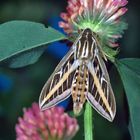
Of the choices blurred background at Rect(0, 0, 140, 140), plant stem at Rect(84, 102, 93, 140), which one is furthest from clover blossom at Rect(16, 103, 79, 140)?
blurred background at Rect(0, 0, 140, 140)

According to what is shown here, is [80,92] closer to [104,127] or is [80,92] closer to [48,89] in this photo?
[48,89]

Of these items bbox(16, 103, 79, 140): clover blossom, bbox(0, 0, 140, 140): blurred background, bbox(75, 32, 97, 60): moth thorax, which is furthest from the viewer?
bbox(0, 0, 140, 140): blurred background

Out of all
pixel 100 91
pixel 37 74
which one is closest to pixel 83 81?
pixel 100 91

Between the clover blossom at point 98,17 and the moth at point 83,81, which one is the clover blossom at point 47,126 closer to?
the moth at point 83,81

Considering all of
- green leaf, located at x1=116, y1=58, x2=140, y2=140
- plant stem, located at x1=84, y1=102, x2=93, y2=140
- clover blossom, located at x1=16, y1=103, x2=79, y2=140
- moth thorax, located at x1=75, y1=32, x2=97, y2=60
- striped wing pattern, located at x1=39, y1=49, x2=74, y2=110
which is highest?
moth thorax, located at x1=75, y1=32, x2=97, y2=60

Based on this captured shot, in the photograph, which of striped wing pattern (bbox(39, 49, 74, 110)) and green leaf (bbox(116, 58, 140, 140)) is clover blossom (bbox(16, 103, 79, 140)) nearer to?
striped wing pattern (bbox(39, 49, 74, 110))

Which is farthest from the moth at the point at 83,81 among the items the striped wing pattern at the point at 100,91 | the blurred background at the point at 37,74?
the blurred background at the point at 37,74

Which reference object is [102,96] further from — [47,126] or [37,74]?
Answer: [37,74]
